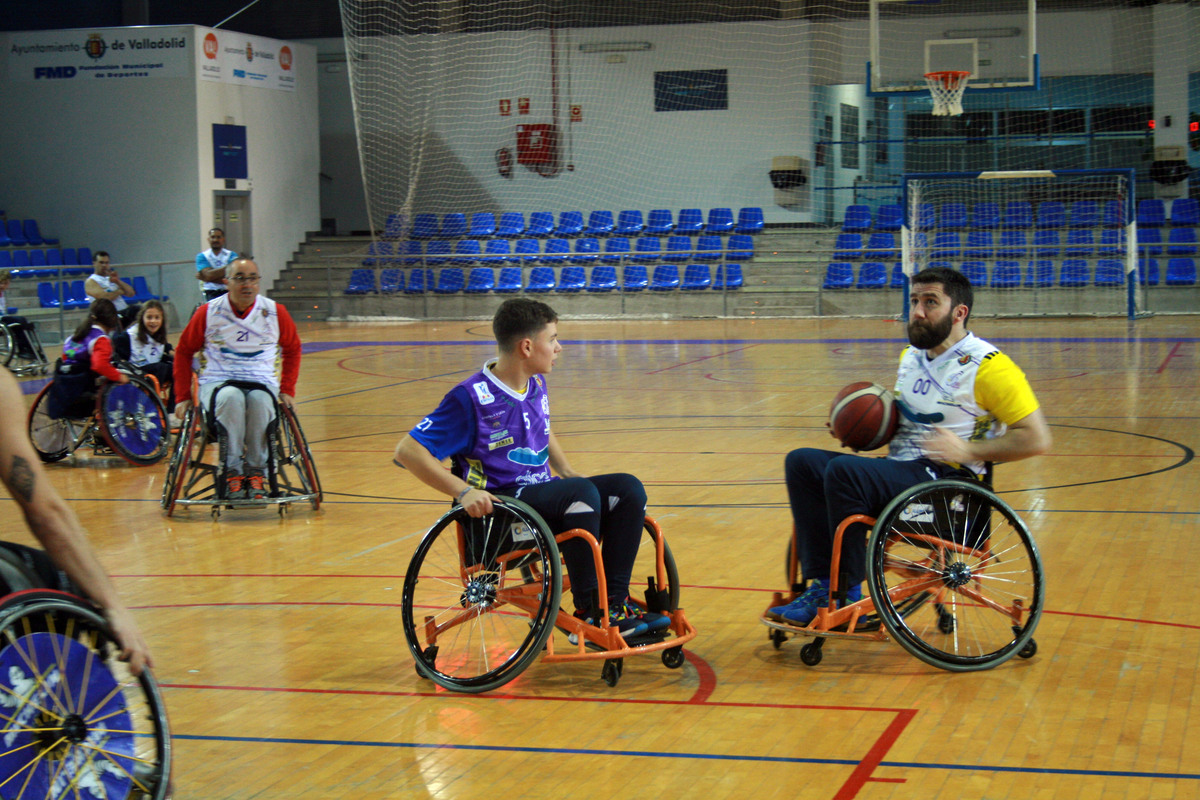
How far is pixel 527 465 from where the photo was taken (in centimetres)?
372

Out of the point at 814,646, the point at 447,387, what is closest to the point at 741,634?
the point at 814,646

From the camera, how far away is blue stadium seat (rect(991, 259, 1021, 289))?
18.6 meters

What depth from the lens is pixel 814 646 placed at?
372cm

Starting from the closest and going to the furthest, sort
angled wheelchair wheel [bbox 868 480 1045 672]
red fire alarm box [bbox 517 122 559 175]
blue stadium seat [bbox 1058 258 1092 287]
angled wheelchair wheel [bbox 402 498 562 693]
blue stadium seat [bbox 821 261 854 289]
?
angled wheelchair wheel [bbox 402 498 562 693]
angled wheelchair wheel [bbox 868 480 1045 672]
blue stadium seat [bbox 1058 258 1092 287]
blue stadium seat [bbox 821 261 854 289]
red fire alarm box [bbox 517 122 559 175]

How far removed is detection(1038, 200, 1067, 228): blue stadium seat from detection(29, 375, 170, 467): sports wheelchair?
14.5m

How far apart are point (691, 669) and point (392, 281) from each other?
18044mm

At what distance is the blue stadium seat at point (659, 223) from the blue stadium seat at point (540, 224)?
1.62 meters

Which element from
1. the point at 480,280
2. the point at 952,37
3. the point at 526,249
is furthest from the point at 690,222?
the point at 952,37

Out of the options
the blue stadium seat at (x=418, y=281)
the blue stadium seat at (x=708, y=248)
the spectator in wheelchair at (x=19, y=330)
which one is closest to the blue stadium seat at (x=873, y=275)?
the blue stadium seat at (x=708, y=248)

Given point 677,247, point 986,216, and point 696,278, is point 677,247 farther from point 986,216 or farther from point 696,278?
point 986,216

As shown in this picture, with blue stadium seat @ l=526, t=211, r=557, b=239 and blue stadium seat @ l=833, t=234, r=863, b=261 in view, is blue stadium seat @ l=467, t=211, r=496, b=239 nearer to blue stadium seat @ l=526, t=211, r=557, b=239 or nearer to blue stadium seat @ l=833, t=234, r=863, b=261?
blue stadium seat @ l=526, t=211, r=557, b=239

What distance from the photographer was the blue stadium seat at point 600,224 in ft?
68.6

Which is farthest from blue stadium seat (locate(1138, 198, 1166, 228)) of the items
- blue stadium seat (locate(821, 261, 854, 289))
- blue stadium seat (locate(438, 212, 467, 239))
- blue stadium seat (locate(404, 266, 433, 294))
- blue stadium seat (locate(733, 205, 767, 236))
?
blue stadium seat (locate(404, 266, 433, 294))

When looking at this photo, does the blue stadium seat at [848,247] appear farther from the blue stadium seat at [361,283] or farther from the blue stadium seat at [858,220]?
the blue stadium seat at [361,283]
